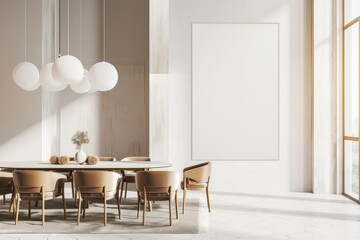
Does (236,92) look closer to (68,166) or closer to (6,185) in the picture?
(68,166)

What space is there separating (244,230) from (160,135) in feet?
11.5

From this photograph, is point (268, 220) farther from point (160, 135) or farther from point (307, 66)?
point (307, 66)

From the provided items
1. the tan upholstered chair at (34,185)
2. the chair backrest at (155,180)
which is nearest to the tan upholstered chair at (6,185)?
the tan upholstered chair at (34,185)

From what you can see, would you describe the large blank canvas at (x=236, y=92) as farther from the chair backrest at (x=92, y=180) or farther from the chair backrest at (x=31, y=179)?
the chair backrest at (x=31, y=179)

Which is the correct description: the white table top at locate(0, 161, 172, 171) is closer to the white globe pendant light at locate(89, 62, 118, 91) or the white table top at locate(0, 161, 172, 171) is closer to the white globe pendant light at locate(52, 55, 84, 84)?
the white globe pendant light at locate(89, 62, 118, 91)

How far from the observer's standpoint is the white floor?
5.35 metres

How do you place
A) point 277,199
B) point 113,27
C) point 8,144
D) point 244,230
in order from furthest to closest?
1. point 113,27
2. point 8,144
3. point 277,199
4. point 244,230

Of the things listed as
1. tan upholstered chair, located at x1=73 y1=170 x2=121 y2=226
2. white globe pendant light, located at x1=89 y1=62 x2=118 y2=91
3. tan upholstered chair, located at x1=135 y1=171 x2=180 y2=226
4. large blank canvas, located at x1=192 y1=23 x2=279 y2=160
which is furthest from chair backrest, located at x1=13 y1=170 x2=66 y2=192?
large blank canvas, located at x1=192 y1=23 x2=279 y2=160

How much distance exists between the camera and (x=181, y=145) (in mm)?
9062

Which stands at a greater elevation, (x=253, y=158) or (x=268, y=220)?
(x=253, y=158)

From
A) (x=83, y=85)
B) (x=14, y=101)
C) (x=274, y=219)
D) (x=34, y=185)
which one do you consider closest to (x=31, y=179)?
(x=34, y=185)

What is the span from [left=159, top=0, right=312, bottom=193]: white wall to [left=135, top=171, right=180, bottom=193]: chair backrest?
10.6 feet

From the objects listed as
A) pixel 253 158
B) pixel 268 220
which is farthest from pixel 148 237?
pixel 253 158

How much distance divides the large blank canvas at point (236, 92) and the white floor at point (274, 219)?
3.23ft
